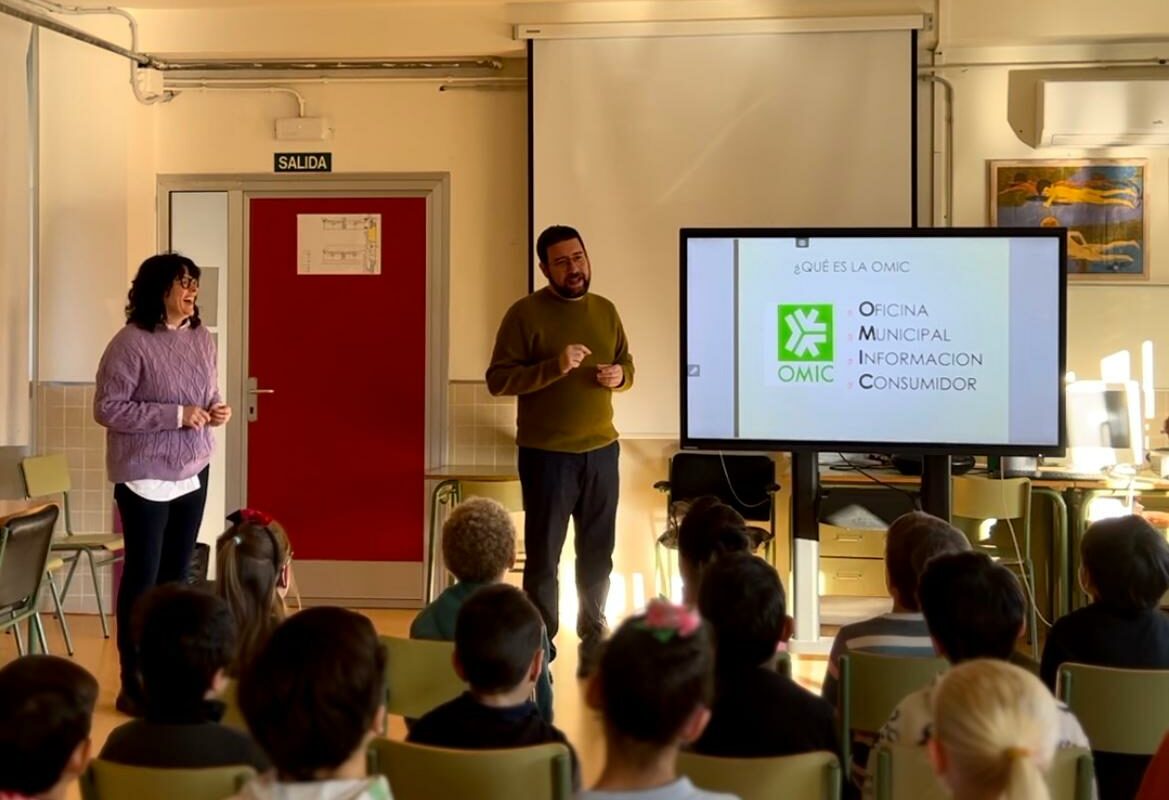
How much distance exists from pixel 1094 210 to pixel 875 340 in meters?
1.90

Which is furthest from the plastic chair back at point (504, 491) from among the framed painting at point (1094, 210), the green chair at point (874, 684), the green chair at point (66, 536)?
the green chair at point (874, 684)

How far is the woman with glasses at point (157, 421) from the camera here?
12.1 feet

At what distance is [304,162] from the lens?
5609mm

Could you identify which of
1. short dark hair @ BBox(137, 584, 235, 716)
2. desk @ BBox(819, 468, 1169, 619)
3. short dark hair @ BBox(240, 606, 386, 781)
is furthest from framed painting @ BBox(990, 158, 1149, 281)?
short dark hair @ BBox(240, 606, 386, 781)

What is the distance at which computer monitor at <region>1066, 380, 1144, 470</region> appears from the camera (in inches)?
194

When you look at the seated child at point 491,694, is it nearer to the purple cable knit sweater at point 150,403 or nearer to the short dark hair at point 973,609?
the short dark hair at point 973,609

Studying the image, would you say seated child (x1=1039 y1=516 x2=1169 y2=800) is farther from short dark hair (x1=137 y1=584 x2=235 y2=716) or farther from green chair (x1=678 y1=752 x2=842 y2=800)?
short dark hair (x1=137 y1=584 x2=235 y2=716)

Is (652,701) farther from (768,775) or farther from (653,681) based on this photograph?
(768,775)

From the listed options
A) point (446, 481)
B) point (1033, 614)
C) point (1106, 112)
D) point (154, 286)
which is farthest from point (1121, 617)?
point (1106, 112)

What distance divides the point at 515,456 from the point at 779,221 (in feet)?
5.45

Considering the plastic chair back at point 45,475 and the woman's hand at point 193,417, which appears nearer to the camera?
the woman's hand at point 193,417

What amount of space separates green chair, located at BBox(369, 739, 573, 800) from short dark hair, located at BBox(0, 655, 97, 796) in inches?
17.7

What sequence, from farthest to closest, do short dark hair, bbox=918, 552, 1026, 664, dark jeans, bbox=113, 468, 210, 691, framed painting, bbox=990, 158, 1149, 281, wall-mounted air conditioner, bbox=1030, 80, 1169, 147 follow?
framed painting, bbox=990, 158, 1149, 281 → wall-mounted air conditioner, bbox=1030, 80, 1169, 147 → dark jeans, bbox=113, 468, 210, 691 → short dark hair, bbox=918, 552, 1026, 664

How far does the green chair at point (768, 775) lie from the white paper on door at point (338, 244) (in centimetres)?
427
